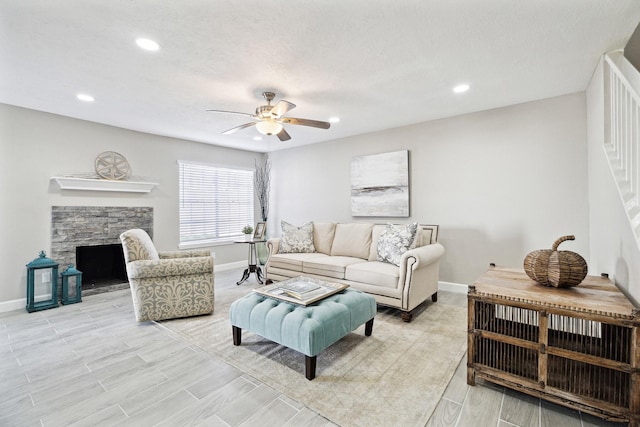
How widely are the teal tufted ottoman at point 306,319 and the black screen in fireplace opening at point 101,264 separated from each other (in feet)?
10.7

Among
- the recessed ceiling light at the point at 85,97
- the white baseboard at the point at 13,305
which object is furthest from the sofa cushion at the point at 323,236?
the white baseboard at the point at 13,305

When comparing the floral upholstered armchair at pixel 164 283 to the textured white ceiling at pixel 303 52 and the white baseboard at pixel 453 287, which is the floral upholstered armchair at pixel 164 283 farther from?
the white baseboard at pixel 453 287

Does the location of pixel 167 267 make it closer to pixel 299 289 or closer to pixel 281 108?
pixel 299 289

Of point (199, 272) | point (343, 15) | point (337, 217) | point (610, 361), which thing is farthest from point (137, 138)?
point (610, 361)

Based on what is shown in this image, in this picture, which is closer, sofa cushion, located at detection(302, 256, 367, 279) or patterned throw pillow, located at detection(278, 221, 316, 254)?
sofa cushion, located at detection(302, 256, 367, 279)

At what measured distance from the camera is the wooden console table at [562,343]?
154cm

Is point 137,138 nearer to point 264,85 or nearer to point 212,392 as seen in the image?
point 264,85

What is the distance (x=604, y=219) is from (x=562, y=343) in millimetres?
1455

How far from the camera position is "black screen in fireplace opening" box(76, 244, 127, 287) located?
4383 mm

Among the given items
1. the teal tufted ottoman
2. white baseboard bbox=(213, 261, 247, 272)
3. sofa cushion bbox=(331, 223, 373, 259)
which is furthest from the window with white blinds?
the teal tufted ottoman

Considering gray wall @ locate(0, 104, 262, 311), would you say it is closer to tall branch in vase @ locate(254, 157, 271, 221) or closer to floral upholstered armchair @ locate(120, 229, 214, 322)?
floral upholstered armchair @ locate(120, 229, 214, 322)

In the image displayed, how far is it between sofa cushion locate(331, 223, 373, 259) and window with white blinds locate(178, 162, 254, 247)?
259 cm

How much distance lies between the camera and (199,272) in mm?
3324

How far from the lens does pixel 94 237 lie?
14.0 ft
